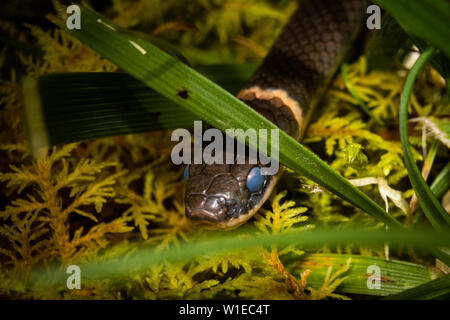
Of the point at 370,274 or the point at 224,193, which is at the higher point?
the point at 224,193

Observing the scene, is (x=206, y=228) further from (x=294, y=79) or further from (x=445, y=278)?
(x=294, y=79)

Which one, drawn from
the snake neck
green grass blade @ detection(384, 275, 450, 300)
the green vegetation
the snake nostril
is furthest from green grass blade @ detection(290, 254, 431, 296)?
the snake neck

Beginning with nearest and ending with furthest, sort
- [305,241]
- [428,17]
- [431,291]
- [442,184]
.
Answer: [428,17]
[305,241]
[431,291]
[442,184]

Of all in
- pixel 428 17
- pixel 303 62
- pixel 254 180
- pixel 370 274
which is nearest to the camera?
pixel 428 17

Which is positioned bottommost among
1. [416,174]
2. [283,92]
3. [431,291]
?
[431,291]

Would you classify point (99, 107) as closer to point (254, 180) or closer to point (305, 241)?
point (254, 180)

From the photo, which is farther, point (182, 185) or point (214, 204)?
point (182, 185)

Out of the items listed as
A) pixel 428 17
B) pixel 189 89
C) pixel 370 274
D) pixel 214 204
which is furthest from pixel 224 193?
pixel 428 17
